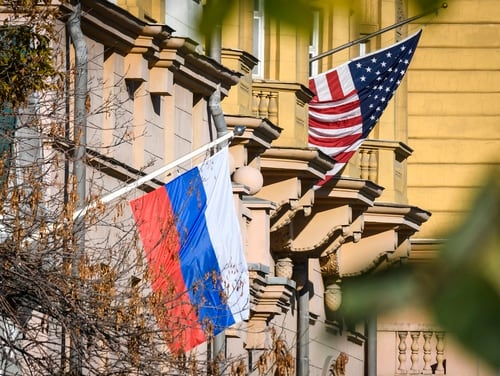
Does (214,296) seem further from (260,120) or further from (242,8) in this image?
(242,8)

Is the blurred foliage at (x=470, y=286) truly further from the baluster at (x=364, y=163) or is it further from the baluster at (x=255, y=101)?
the baluster at (x=364, y=163)

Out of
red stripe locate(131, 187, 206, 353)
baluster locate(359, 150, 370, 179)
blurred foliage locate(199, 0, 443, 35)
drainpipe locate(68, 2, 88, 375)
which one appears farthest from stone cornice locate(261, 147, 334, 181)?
blurred foliage locate(199, 0, 443, 35)

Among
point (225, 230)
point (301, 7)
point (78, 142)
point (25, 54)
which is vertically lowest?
point (301, 7)

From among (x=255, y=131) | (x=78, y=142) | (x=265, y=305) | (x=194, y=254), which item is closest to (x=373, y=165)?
(x=265, y=305)

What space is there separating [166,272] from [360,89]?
1002 cm

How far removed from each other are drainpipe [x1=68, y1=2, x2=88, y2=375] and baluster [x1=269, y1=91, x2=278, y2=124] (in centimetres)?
752

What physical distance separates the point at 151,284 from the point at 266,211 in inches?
372

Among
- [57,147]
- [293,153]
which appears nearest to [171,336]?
[57,147]

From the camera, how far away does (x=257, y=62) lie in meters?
25.7

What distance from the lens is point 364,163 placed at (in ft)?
106

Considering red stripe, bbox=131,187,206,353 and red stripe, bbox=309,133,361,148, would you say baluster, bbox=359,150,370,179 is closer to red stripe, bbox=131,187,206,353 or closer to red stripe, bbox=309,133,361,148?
red stripe, bbox=309,133,361,148

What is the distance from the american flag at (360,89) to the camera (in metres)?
27.0

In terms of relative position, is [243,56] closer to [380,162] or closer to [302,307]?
[302,307]

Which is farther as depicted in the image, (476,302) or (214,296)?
(214,296)
